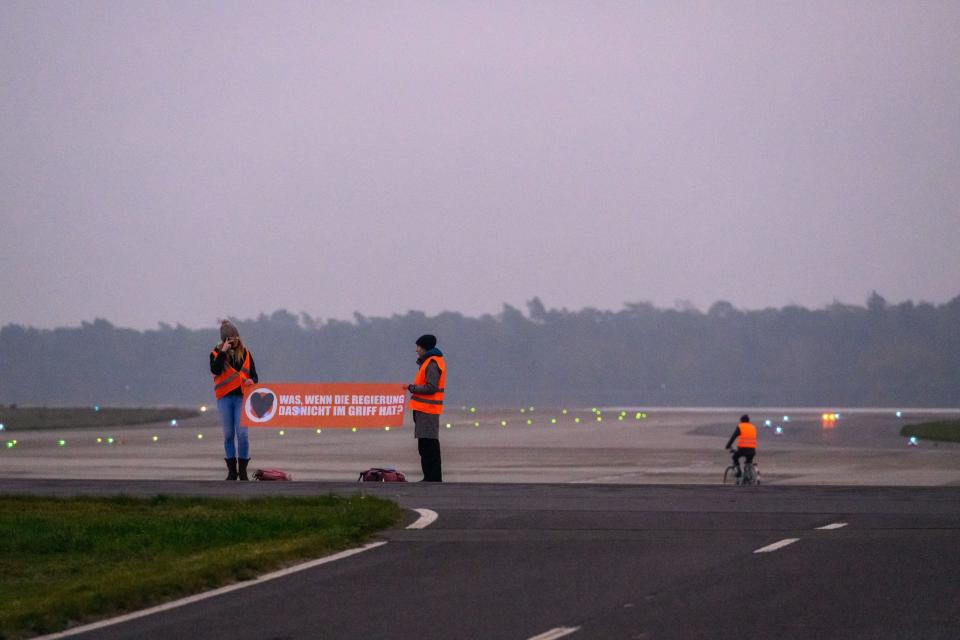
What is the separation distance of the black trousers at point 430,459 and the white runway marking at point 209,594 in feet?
23.1

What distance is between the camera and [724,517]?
1328cm

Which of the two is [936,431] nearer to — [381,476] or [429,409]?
[381,476]

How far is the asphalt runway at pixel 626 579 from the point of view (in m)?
8.23

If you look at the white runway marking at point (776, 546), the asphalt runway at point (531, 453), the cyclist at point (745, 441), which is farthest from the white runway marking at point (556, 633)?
the cyclist at point (745, 441)

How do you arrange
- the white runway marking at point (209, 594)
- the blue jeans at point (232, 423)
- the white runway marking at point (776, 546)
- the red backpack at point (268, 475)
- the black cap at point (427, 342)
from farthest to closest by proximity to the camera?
1. the red backpack at point (268, 475)
2. the blue jeans at point (232, 423)
3. the black cap at point (427, 342)
4. the white runway marking at point (776, 546)
5. the white runway marking at point (209, 594)

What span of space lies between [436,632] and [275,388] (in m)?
15.4

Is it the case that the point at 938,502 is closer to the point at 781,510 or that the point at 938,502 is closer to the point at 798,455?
the point at 781,510

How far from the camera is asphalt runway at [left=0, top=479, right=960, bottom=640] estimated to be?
27.0 feet

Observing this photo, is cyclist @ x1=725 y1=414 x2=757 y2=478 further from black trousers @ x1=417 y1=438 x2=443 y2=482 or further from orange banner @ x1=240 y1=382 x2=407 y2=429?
black trousers @ x1=417 y1=438 x2=443 y2=482

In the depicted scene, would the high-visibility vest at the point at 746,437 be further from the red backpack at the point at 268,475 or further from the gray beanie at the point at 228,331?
the gray beanie at the point at 228,331

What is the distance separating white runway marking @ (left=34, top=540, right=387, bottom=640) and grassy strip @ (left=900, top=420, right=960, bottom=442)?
41711 millimetres

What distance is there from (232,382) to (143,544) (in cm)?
729

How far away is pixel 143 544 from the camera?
38.7ft

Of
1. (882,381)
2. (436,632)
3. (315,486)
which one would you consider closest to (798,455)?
(315,486)
